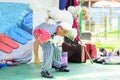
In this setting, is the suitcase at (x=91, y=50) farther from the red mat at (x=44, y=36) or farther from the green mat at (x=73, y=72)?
the red mat at (x=44, y=36)

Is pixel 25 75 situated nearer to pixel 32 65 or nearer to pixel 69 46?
pixel 32 65

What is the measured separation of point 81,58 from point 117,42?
4948 millimetres

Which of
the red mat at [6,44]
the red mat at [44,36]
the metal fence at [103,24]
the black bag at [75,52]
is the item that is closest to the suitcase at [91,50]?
the black bag at [75,52]

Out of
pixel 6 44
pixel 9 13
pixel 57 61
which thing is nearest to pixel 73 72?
pixel 57 61

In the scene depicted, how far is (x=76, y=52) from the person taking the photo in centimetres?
714

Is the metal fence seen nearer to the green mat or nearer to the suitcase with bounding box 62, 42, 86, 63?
the suitcase with bounding box 62, 42, 86, 63

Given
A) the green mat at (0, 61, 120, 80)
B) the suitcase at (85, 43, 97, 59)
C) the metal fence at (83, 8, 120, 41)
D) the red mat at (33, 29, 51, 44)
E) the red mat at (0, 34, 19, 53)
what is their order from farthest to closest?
1. the metal fence at (83, 8, 120, 41)
2. the suitcase at (85, 43, 97, 59)
3. the red mat at (0, 34, 19, 53)
4. the green mat at (0, 61, 120, 80)
5. the red mat at (33, 29, 51, 44)

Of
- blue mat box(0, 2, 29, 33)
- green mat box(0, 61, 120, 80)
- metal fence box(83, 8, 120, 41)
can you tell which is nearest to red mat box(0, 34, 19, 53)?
blue mat box(0, 2, 29, 33)

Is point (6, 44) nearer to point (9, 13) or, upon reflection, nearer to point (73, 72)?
point (9, 13)

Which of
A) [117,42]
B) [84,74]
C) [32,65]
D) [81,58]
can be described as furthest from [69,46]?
[117,42]

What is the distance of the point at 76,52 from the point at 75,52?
0.02 metres

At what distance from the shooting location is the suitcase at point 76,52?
7125 millimetres

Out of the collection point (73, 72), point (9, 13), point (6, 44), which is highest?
point (9, 13)

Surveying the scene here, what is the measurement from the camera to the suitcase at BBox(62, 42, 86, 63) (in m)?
7.12
